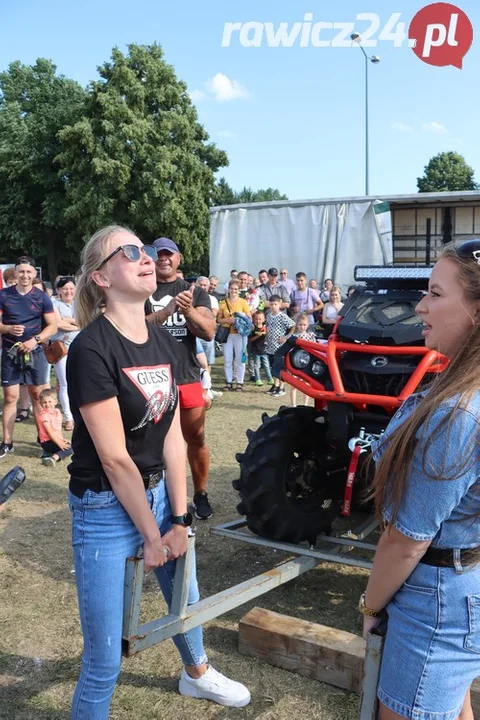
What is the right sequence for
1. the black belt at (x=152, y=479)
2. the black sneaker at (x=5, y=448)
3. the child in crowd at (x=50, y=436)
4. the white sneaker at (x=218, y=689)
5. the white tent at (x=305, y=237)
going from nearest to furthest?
the black belt at (x=152, y=479)
the white sneaker at (x=218, y=689)
the child in crowd at (x=50, y=436)
the black sneaker at (x=5, y=448)
the white tent at (x=305, y=237)

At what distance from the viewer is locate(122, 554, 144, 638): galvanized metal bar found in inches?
85.6

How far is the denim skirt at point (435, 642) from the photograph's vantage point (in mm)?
1521

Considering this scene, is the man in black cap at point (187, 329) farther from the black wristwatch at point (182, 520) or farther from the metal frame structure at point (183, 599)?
the black wristwatch at point (182, 520)

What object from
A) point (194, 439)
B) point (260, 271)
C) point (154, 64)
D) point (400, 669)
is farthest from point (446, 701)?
point (154, 64)

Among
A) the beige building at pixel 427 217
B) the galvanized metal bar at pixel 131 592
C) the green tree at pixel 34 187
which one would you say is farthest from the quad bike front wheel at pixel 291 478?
the green tree at pixel 34 187

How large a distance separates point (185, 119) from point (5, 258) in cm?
1292

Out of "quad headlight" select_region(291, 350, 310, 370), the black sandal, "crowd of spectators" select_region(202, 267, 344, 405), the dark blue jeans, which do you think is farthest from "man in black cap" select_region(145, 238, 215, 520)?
"crowd of spectators" select_region(202, 267, 344, 405)

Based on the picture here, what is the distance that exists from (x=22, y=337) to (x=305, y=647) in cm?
504

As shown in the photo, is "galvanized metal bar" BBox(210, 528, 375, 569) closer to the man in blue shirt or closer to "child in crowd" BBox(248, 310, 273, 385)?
the man in blue shirt

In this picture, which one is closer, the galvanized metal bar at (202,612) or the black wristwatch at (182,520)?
the galvanized metal bar at (202,612)

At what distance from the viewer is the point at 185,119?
32.8 metres

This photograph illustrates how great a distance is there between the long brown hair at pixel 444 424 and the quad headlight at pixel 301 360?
96.7 inches

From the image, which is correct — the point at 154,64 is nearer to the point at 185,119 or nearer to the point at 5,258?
the point at 185,119

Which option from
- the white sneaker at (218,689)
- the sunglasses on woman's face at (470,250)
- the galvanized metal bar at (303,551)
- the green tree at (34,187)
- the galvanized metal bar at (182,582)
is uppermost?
the green tree at (34,187)
